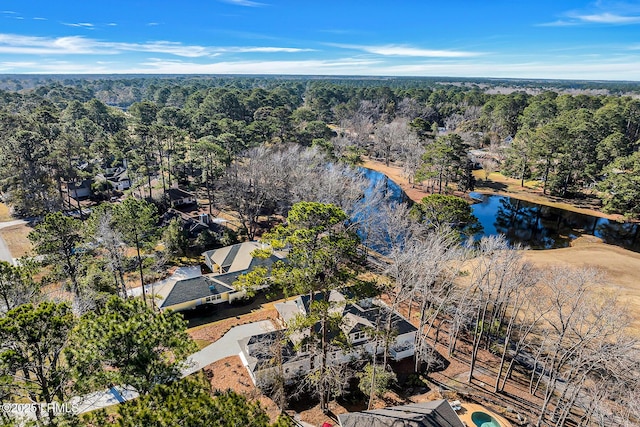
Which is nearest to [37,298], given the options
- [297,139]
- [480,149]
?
[297,139]

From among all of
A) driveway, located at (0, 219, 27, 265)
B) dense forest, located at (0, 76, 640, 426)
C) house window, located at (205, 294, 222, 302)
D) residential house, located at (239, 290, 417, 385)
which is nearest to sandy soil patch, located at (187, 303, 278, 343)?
residential house, located at (239, 290, 417, 385)

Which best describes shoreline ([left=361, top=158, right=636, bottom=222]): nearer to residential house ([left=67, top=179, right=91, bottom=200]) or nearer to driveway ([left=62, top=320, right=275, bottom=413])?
driveway ([left=62, top=320, right=275, bottom=413])

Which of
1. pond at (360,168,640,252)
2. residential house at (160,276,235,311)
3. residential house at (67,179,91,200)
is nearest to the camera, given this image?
residential house at (160,276,235,311)

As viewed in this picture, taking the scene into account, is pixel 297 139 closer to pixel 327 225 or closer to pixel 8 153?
pixel 8 153

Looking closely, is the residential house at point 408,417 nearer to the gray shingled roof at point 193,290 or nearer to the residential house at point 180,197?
the gray shingled roof at point 193,290

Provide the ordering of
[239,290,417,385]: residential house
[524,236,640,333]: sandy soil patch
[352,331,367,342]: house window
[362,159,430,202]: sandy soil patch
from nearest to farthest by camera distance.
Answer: [239,290,417,385]: residential house, [352,331,367,342]: house window, [524,236,640,333]: sandy soil patch, [362,159,430,202]: sandy soil patch

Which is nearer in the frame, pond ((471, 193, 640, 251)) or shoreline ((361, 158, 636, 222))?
pond ((471, 193, 640, 251))

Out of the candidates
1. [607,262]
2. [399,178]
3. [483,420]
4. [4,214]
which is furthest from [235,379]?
[399,178]

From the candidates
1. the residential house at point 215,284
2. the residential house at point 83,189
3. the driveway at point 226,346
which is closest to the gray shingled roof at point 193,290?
the residential house at point 215,284
